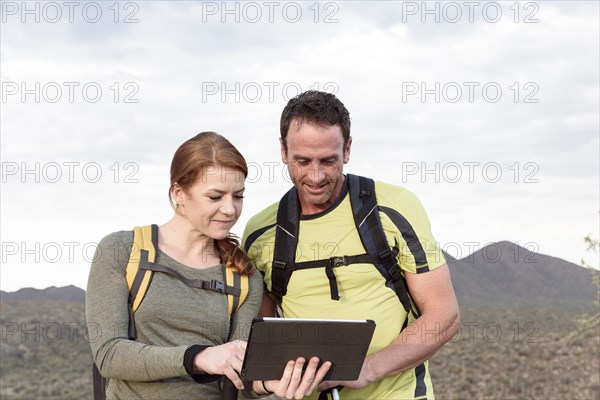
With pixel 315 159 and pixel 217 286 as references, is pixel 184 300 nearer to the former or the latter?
pixel 217 286

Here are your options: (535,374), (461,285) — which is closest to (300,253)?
(535,374)

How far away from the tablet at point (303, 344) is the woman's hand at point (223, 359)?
43mm

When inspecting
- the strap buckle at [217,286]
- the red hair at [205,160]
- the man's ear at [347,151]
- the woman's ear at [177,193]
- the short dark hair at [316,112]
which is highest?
the short dark hair at [316,112]

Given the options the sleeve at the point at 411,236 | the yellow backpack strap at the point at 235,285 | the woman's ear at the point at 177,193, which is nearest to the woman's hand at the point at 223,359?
the yellow backpack strap at the point at 235,285

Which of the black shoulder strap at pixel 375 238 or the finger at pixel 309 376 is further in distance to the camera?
the black shoulder strap at pixel 375 238

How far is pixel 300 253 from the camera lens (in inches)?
179

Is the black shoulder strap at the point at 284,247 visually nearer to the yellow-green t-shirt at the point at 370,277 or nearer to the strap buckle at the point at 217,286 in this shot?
the yellow-green t-shirt at the point at 370,277

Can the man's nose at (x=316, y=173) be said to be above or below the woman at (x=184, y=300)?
above

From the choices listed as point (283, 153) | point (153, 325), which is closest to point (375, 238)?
point (283, 153)

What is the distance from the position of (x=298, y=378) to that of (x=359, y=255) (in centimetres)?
95

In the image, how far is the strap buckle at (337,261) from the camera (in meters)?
4.42

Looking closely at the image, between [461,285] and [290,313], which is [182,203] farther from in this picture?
[461,285]

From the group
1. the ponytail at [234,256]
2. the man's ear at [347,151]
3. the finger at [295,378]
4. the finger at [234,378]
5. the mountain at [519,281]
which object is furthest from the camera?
the mountain at [519,281]

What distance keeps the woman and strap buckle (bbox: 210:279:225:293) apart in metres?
0.02
